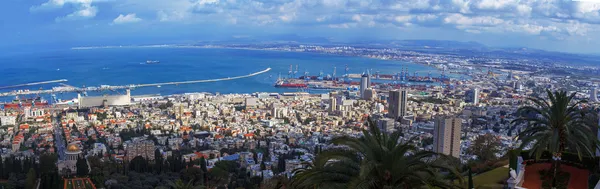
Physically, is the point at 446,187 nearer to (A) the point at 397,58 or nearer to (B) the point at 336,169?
(B) the point at 336,169

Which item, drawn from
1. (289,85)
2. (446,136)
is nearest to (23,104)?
(289,85)

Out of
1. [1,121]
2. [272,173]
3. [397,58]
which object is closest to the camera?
[272,173]

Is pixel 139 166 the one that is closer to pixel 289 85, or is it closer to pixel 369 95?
pixel 369 95

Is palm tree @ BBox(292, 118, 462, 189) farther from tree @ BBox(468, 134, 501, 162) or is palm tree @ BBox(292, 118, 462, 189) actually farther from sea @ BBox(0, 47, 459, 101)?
sea @ BBox(0, 47, 459, 101)

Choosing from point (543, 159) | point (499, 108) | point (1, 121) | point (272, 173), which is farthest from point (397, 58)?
point (543, 159)

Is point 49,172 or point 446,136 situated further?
point 446,136

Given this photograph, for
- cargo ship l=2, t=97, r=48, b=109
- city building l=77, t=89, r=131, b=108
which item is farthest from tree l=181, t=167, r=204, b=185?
cargo ship l=2, t=97, r=48, b=109

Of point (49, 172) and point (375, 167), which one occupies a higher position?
point (375, 167)

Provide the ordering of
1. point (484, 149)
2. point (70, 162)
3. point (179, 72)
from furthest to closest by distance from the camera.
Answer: point (179, 72)
point (70, 162)
point (484, 149)
